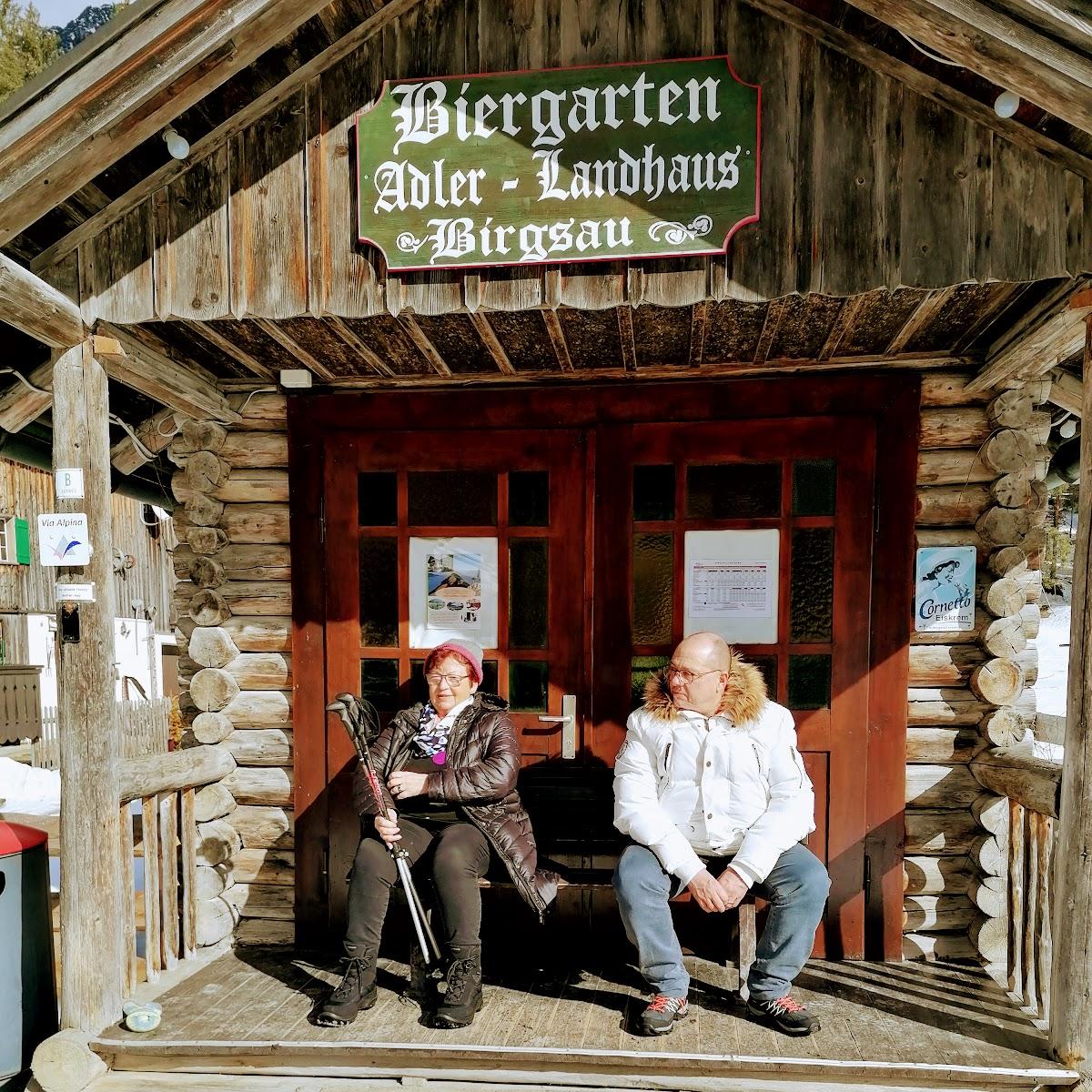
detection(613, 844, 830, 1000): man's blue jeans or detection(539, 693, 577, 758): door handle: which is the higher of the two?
detection(539, 693, 577, 758): door handle

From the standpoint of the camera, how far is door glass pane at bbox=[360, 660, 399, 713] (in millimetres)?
4148

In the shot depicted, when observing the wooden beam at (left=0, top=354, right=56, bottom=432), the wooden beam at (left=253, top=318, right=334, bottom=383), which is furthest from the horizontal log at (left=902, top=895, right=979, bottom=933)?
the wooden beam at (left=0, top=354, right=56, bottom=432)

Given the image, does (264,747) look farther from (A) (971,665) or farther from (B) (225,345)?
(A) (971,665)

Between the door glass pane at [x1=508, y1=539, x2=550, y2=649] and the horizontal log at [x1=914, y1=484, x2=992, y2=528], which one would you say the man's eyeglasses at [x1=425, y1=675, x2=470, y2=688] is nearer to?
the door glass pane at [x1=508, y1=539, x2=550, y2=649]

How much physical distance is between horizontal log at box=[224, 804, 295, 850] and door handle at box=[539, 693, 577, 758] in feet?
4.63

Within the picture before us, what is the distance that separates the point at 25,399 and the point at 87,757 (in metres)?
1.75

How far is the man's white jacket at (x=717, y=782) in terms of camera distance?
3273mm

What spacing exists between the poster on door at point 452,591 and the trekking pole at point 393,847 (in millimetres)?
689

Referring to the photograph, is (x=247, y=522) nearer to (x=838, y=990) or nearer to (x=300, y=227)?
(x=300, y=227)

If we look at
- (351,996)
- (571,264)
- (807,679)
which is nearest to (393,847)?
(351,996)

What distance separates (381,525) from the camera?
4.13 metres

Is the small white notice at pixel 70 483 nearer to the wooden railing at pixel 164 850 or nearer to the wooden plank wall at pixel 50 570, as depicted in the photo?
the wooden railing at pixel 164 850

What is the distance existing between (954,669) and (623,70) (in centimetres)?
291

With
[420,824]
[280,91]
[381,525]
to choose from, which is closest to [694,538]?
[381,525]
